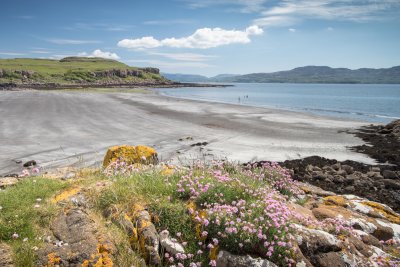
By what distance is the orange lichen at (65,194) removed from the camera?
6.38 metres

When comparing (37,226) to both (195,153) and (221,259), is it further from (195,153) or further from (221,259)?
(195,153)

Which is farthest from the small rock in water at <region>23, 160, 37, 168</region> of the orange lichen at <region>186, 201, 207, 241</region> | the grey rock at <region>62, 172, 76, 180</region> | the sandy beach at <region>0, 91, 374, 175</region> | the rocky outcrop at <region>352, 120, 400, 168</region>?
the rocky outcrop at <region>352, 120, 400, 168</region>

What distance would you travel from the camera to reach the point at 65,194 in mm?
6629

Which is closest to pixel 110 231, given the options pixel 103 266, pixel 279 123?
pixel 103 266

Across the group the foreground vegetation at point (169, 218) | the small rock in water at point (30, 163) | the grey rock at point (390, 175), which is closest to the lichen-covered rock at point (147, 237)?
the foreground vegetation at point (169, 218)

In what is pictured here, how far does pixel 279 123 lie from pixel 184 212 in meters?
33.9

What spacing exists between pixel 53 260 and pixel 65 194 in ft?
6.16

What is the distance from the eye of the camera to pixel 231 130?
32688mm

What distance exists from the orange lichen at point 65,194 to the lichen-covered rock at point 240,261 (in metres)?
3.09

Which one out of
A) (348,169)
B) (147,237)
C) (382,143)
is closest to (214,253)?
(147,237)

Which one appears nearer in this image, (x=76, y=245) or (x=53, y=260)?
(x=53, y=260)

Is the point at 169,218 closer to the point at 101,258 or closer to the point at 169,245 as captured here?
the point at 169,245

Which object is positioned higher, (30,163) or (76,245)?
(76,245)

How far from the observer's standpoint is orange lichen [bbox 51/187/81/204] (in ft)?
20.9
